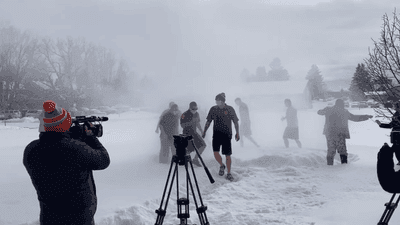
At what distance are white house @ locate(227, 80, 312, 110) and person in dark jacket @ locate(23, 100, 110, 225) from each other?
34.2 metres

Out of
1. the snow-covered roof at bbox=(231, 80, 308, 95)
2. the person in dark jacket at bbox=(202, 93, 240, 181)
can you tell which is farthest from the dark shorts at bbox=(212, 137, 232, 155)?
A: the snow-covered roof at bbox=(231, 80, 308, 95)

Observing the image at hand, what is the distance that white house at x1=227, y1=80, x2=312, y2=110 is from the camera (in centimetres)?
3875

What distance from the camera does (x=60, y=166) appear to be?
7.72 ft

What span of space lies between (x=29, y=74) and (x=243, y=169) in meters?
39.2

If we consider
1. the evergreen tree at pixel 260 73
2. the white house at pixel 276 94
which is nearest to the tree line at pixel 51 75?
the white house at pixel 276 94

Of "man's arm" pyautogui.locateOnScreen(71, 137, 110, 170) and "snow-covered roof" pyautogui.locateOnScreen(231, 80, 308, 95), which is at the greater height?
"snow-covered roof" pyautogui.locateOnScreen(231, 80, 308, 95)

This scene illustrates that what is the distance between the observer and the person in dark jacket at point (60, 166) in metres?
2.34

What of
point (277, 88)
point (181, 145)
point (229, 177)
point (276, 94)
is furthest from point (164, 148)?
point (277, 88)

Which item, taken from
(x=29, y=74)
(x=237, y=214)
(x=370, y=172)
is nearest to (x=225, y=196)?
(x=237, y=214)

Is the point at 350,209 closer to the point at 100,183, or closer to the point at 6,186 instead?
the point at 100,183

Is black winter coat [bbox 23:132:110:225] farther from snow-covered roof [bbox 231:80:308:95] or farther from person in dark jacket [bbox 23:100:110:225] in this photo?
snow-covered roof [bbox 231:80:308:95]

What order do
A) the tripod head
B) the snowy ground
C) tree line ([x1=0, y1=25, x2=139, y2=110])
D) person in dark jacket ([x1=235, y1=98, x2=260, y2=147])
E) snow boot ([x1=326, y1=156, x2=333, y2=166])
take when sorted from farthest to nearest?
tree line ([x1=0, y1=25, x2=139, y2=110]) → person in dark jacket ([x1=235, y1=98, x2=260, y2=147]) → snow boot ([x1=326, y1=156, x2=333, y2=166]) → the snowy ground → the tripod head

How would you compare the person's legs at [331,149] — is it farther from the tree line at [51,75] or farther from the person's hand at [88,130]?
the tree line at [51,75]

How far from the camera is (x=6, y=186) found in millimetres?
5934
